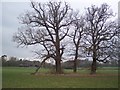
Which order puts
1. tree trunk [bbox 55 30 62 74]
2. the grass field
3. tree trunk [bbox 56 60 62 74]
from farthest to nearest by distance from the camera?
tree trunk [bbox 55 30 62 74] → tree trunk [bbox 56 60 62 74] → the grass field

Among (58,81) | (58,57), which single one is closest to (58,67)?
(58,57)

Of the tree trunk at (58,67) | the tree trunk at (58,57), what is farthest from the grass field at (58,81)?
the tree trunk at (58,57)

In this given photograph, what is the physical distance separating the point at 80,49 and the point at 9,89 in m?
26.2

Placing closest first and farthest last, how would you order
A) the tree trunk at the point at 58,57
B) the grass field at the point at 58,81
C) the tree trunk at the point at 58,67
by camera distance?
the grass field at the point at 58,81 → the tree trunk at the point at 58,67 → the tree trunk at the point at 58,57

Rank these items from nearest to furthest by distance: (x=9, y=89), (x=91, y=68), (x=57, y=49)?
(x=9, y=89) < (x=57, y=49) < (x=91, y=68)

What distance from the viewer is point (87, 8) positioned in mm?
41406

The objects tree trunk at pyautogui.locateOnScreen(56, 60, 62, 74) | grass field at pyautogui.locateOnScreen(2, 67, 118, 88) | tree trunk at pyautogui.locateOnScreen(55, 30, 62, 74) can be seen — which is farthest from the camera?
tree trunk at pyautogui.locateOnScreen(55, 30, 62, 74)

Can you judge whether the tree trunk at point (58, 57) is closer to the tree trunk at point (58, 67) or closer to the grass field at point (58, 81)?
the tree trunk at point (58, 67)

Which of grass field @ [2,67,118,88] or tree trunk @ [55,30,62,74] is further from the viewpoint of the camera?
tree trunk @ [55,30,62,74]

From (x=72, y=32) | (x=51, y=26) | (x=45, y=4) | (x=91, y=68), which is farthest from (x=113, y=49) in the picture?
(x=45, y=4)

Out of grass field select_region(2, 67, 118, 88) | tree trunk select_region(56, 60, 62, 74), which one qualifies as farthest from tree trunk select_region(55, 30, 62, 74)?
grass field select_region(2, 67, 118, 88)

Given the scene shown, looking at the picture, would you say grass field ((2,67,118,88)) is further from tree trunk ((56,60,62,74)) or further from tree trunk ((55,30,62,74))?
tree trunk ((55,30,62,74))

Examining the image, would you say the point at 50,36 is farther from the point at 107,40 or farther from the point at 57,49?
the point at 107,40

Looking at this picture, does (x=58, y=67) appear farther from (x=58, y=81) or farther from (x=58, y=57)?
(x=58, y=81)
